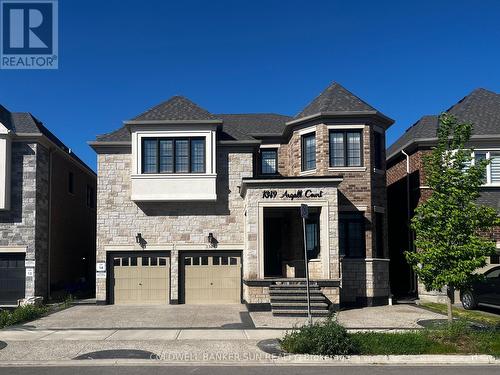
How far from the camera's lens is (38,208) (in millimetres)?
22203

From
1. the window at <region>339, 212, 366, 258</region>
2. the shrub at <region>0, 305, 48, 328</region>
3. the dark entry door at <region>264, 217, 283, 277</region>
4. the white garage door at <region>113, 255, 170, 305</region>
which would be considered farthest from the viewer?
the dark entry door at <region>264, 217, 283, 277</region>

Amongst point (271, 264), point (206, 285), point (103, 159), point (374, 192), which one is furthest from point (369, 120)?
point (103, 159)

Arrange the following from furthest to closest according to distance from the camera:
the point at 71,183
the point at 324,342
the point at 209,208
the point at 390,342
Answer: the point at 71,183, the point at 209,208, the point at 390,342, the point at 324,342

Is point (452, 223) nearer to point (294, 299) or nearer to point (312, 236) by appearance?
point (294, 299)

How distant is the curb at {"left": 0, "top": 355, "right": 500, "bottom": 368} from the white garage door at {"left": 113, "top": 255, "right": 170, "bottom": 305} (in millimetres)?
11891

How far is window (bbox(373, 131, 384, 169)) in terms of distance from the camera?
861 inches

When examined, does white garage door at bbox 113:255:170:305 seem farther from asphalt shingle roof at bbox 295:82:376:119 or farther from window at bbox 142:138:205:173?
asphalt shingle roof at bbox 295:82:376:119

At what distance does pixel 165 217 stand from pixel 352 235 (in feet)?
25.2

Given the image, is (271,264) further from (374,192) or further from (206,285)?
(374,192)

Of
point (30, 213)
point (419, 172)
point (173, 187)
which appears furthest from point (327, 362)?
point (30, 213)

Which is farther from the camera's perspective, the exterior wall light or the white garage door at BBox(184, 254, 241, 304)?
the exterior wall light

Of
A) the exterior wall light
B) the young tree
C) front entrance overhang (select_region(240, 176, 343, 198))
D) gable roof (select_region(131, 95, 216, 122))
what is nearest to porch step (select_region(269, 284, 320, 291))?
front entrance overhang (select_region(240, 176, 343, 198))

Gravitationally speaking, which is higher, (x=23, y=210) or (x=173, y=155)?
(x=173, y=155)

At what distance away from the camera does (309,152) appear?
2209cm
